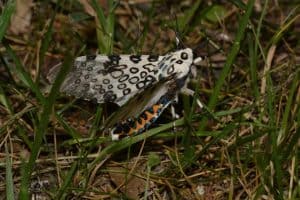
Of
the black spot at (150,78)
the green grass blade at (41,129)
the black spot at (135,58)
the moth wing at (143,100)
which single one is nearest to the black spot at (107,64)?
the black spot at (135,58)

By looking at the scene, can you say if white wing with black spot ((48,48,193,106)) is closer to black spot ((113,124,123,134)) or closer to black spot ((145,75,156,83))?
black spot ((145,75,156,83))

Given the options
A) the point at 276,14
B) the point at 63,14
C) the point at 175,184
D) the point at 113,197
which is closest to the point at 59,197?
the point at 113,197

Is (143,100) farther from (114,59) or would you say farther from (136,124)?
(114,59)

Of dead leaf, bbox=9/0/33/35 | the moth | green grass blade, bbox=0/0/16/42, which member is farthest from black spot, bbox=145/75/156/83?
dead leaf, bbox=9/0/33/35

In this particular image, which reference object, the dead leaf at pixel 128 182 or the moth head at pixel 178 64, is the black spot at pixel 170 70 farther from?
the dead leaf at pixel 128 182

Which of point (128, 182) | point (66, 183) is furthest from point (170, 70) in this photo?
point (66, 183)

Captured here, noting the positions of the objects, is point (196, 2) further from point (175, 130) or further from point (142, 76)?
point (175, 130)
